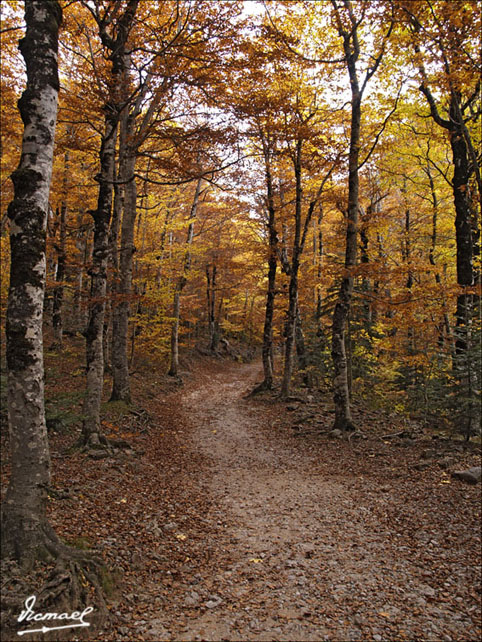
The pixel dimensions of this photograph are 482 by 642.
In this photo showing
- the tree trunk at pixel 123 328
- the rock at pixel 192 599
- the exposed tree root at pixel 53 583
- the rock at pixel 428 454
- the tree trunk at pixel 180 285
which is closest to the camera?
the exposed tree root at pixel 53 583

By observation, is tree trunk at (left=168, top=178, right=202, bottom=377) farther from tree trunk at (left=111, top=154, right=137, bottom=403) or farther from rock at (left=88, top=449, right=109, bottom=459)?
rock at (left=88, top=449, right=109, bottom=459)

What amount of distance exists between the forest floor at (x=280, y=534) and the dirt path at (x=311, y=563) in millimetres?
18

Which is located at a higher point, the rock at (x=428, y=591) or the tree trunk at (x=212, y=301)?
the tree trunk at (x=212, y=301)

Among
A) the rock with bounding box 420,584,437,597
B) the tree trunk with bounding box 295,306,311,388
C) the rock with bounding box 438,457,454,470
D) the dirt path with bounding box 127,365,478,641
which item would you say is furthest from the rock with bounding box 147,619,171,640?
the tree trunk with bounding box 295,306,311,388

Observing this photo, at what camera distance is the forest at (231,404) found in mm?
3663

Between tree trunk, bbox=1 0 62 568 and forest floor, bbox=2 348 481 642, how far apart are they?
84 cm

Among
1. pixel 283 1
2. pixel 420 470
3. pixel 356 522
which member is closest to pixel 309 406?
pixel 420 470

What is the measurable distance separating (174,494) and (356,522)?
294 cm

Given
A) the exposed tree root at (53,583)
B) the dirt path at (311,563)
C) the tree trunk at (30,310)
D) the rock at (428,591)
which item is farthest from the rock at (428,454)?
the tree trunk at (30,310)

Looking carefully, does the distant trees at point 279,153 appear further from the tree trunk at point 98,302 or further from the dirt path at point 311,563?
the dirt path at point 311,563

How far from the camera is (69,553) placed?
368 centimetres

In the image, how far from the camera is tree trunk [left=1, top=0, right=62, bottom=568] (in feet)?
11.8

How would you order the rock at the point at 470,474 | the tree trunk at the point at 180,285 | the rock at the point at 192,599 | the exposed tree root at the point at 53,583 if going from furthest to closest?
1. the tree trunk at the point at 180,285
2. the rock at the point at 470,474
3. the rock at the point at 192,599
4. the exposed tree root at the point at 53,583

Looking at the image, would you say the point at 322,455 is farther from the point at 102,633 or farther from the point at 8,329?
the point at 8,329
